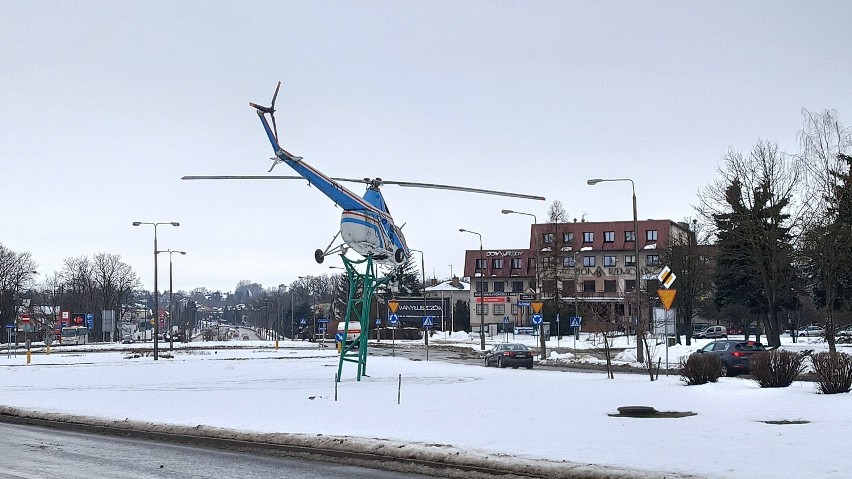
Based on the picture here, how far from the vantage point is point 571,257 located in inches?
4264

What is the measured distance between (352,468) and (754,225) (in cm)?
4246

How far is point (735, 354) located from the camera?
3369 cm

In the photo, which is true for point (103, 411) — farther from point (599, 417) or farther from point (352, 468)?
point (599, 417)

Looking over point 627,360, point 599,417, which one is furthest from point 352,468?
point 627,360

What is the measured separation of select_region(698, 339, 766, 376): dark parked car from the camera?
33.5 m

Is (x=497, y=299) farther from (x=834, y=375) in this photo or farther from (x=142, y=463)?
(x=142, y=463)

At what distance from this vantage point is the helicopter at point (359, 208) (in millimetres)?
24672

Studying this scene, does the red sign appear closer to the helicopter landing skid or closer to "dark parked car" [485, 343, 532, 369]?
"dark parked car" [485, 343, 532, 369]

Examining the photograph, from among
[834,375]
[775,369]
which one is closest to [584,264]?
[775,369]

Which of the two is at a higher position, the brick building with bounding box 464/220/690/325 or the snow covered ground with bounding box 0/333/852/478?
the brick building with bounding box 464/220/690/325

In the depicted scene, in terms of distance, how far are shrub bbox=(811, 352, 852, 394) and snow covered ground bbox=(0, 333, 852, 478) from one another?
0.38 m

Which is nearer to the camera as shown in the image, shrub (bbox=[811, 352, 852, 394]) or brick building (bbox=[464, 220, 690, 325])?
shrub (bbox=[811, 352, 852, 394])

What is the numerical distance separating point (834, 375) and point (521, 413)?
706 centimetres

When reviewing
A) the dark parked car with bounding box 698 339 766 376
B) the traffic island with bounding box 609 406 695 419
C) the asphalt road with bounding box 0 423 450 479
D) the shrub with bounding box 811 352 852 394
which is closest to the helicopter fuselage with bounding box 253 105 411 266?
the asphalt road with bounding box 0 423 450 479
